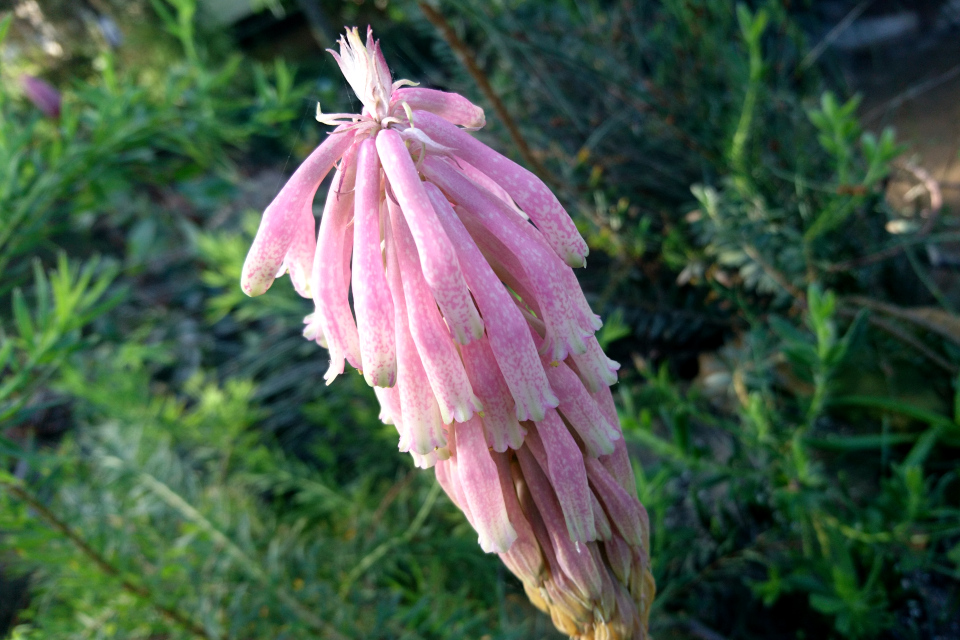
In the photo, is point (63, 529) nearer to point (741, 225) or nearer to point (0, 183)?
point (0, 183)

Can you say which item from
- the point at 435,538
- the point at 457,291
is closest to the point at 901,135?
the point at 435,538

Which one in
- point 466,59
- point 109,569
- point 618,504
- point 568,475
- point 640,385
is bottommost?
point 640,385

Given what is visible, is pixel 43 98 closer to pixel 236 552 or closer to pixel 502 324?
pixel 236 552

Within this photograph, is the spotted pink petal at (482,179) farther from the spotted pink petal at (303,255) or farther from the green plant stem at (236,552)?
the green plant stem at (236,552)

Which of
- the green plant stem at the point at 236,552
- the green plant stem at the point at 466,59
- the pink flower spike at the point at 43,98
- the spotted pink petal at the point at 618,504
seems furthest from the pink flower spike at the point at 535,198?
the pink flower spike at the point at 43,98

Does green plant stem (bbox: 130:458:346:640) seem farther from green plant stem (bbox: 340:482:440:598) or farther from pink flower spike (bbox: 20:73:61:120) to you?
pink flower spike (bbox: 20:73:61:120)

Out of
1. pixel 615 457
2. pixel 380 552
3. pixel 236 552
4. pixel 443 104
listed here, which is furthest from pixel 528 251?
pixel 236 552

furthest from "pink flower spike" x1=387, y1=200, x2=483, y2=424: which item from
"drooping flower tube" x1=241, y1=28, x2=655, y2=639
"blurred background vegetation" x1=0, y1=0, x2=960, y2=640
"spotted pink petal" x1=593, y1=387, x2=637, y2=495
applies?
"blurred background vegetation" x1=0, y1=0, x2=960, y2=640
